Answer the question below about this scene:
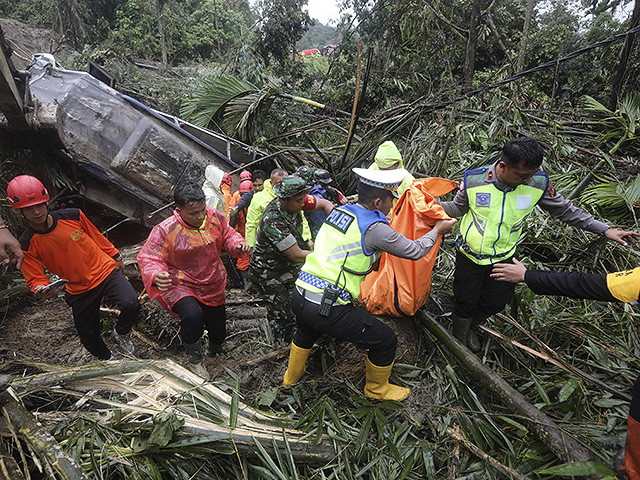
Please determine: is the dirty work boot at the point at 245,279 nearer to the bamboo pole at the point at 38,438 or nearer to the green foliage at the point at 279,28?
the bamboo pole at the point at 38,438

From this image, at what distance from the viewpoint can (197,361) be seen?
3020mm

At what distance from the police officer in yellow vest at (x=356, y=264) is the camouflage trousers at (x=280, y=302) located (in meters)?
0.95

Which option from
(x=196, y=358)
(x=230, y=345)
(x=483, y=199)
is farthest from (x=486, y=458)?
(x=230, y=345)

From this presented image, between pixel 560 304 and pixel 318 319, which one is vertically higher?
pixel 560 304

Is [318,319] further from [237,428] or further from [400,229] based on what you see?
[400,229]

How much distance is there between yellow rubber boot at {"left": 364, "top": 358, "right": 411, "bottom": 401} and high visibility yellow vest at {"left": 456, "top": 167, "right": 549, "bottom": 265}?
40.3 inches

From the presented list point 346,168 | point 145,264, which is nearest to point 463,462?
point 145,264

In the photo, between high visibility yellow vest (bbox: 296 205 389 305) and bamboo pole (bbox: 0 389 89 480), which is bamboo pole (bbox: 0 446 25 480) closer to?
bamboo pole (bbox: 0 389 89 480)

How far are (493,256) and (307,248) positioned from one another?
1.60 metres

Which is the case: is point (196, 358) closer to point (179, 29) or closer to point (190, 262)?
point (190, 262)

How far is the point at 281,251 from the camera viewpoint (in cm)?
296

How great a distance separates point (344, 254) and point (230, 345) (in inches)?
81.2

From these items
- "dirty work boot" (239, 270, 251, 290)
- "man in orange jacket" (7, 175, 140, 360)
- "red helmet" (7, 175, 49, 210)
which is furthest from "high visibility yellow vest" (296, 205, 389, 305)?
"dirty work boot" (239, 270, 251, 290)

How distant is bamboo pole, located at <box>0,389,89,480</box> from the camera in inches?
58.7
